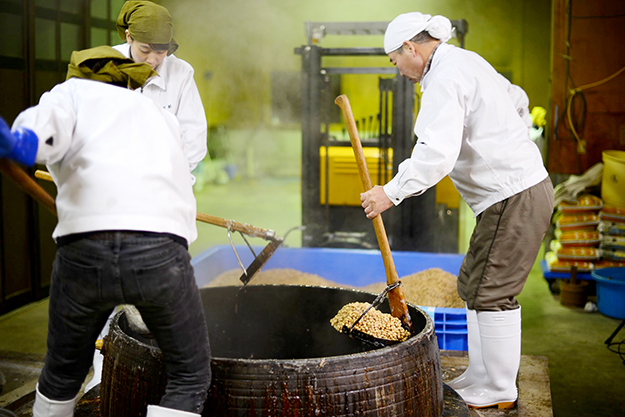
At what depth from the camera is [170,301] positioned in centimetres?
138

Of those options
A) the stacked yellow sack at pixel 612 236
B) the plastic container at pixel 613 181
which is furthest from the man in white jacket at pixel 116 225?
the plastic container at pixel 613 181

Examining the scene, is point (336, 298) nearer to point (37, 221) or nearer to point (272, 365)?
point (272, 365)

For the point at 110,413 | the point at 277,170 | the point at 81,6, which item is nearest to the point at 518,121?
the point at 110,413

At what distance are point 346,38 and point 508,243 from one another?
9159mm

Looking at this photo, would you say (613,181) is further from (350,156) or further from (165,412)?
(165,412)

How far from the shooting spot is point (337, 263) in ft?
13.6

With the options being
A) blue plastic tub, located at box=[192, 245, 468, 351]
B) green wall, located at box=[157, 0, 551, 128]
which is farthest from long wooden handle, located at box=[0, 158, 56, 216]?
green wall, located at box=[157, 0, 551, 128]

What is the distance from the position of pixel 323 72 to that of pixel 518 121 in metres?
2.50

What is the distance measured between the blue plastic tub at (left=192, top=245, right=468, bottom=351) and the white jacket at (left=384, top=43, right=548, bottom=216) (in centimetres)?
171

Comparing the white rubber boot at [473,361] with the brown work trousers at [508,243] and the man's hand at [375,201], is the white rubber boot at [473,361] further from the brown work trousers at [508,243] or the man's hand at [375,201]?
the man's hand at [375,201]

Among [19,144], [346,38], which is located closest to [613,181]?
[19,144]

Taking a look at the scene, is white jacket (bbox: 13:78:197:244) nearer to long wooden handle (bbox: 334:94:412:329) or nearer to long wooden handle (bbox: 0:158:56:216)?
long wooden handle (bbox: 0:158:56:216)

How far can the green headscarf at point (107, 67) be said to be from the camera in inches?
58.0

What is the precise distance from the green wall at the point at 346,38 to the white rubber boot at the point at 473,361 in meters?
6.66
